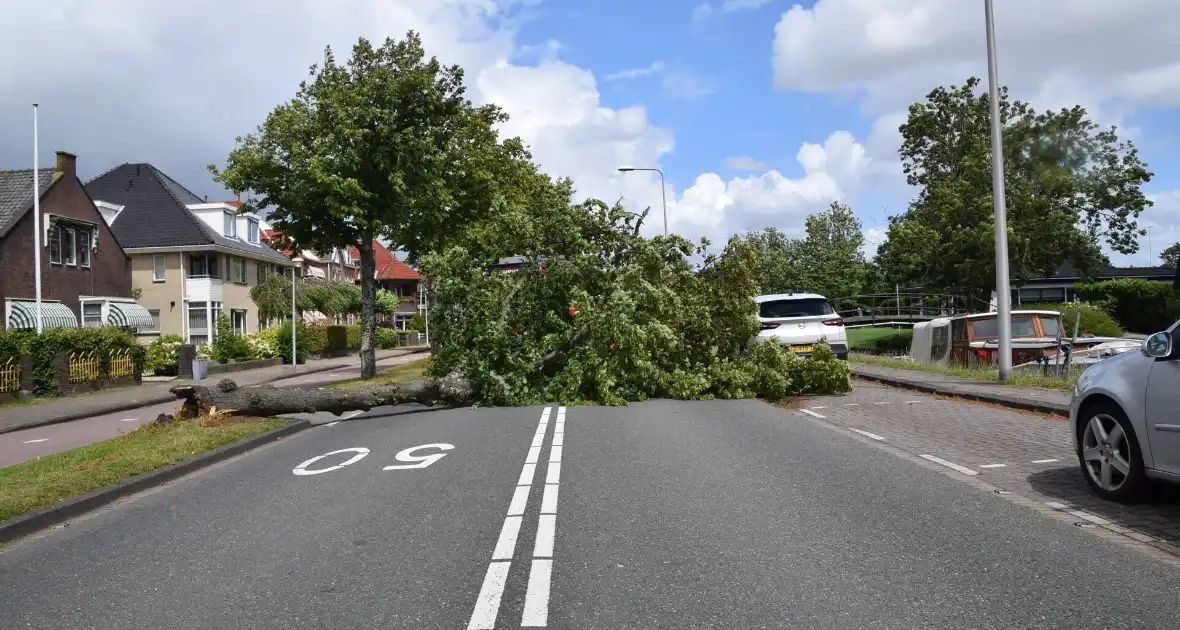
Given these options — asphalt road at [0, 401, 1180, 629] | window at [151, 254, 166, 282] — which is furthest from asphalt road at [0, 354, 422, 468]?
window at [151, 254, 166, 282]

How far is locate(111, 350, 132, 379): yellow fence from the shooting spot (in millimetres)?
26500

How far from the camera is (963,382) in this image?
57.3ft

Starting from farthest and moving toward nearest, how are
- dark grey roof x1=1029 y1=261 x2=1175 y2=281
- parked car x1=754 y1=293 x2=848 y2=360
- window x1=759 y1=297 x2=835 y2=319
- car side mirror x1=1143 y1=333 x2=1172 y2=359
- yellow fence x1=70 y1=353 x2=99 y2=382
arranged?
dark grey roof x1=1029 y1=261 x2=1175 y2=281 < yellow fence x1=70 y1=353 x2=99 y2=382 < window x1=759 y1=297 x2=835 y2=319 < parked car x1=754 y1=293 x2=848 y2=360 < car side mirror x1=1143 y1=333 x2=1172 y2=359

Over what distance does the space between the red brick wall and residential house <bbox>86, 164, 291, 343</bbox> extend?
5149 mm

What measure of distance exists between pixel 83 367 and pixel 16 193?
528 inches

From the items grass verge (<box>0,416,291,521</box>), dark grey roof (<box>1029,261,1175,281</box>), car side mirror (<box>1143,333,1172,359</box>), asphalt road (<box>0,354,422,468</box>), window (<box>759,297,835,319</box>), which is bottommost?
asphalt road (<box>0,354,422,468</box>)

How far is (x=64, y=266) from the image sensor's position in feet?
117

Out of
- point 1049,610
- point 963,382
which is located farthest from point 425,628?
point 963,382

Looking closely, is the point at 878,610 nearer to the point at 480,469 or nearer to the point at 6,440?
the point at 480,469

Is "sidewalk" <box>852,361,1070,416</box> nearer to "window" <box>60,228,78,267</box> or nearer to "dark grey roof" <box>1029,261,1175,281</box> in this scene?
"window" <box>60,228,78,267</box>

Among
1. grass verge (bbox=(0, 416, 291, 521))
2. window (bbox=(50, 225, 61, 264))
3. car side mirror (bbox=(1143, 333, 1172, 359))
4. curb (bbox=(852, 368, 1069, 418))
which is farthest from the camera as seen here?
window (bbox=(50, 225, 61, 264))

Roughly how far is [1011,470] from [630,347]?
8.44 metres

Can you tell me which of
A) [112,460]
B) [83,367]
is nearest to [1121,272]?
[83,367]

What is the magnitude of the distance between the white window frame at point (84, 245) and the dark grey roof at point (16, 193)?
2.66 metres
